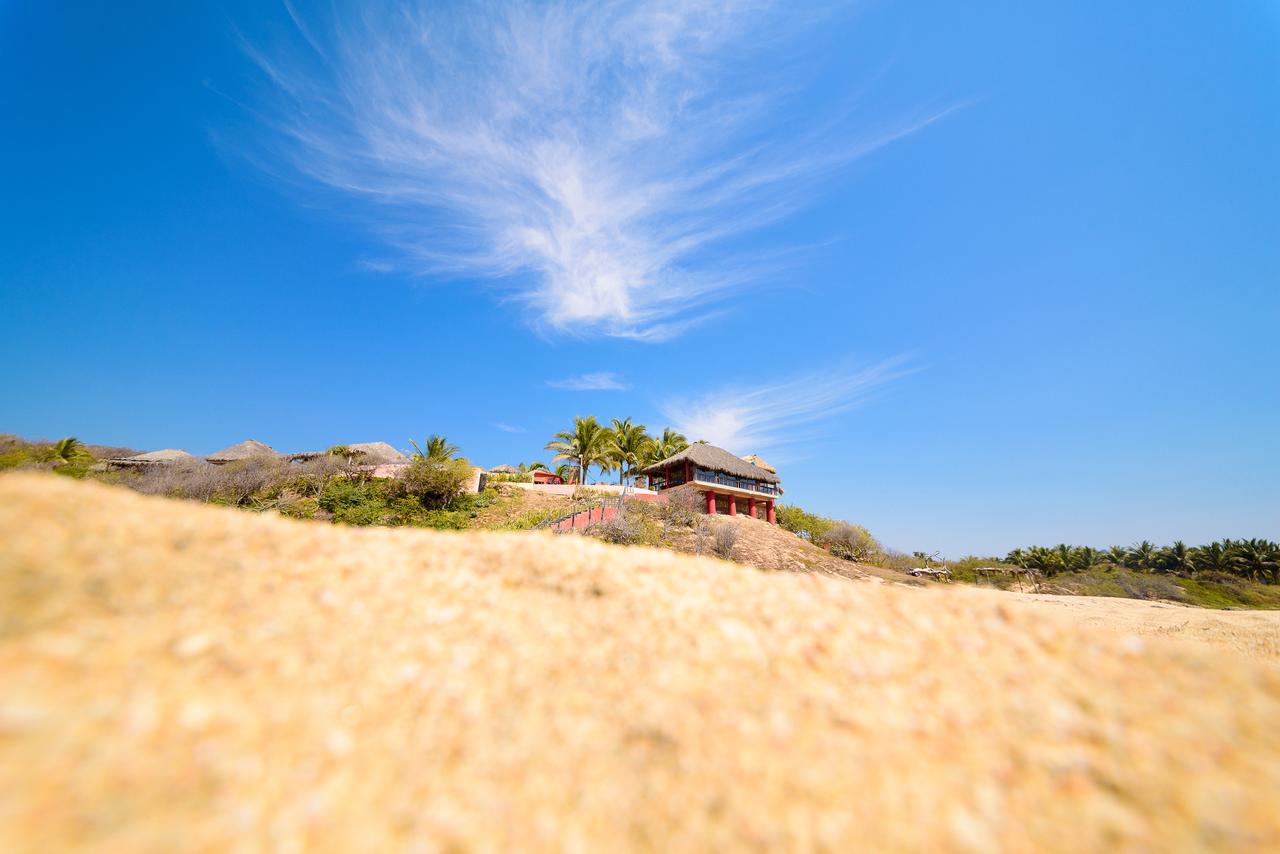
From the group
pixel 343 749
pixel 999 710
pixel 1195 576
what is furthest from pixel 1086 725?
pixel 1195 576

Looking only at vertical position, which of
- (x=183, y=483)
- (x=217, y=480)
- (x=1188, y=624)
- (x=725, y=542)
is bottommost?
(x=1188, y=624)

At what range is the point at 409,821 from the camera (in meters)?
1.49

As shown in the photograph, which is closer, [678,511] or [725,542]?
[725,542]

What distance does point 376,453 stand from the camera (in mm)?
34094

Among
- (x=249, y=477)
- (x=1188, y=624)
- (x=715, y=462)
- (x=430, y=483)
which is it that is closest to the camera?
(x=1188, y=624)

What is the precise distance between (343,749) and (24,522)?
7.49ft

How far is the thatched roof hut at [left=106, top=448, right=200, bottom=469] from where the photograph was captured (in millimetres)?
27850

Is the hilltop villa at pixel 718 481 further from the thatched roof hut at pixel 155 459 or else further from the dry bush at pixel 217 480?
the thatched roof hut at pixel 155 459

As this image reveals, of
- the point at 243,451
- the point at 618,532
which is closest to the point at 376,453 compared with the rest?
the point at 243,451

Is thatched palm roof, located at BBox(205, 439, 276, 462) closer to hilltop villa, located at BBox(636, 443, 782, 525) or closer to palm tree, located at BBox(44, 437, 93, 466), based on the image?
palm tree, located at BBox(44, 437, 93, 466)

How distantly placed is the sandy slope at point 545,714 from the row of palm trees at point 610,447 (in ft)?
126

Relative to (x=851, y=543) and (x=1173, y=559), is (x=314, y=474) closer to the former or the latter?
(x=851, y=543)

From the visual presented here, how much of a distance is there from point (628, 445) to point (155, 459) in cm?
3452

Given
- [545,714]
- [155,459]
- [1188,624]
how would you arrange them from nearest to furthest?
[545,714], [1188,624], [155,459]
